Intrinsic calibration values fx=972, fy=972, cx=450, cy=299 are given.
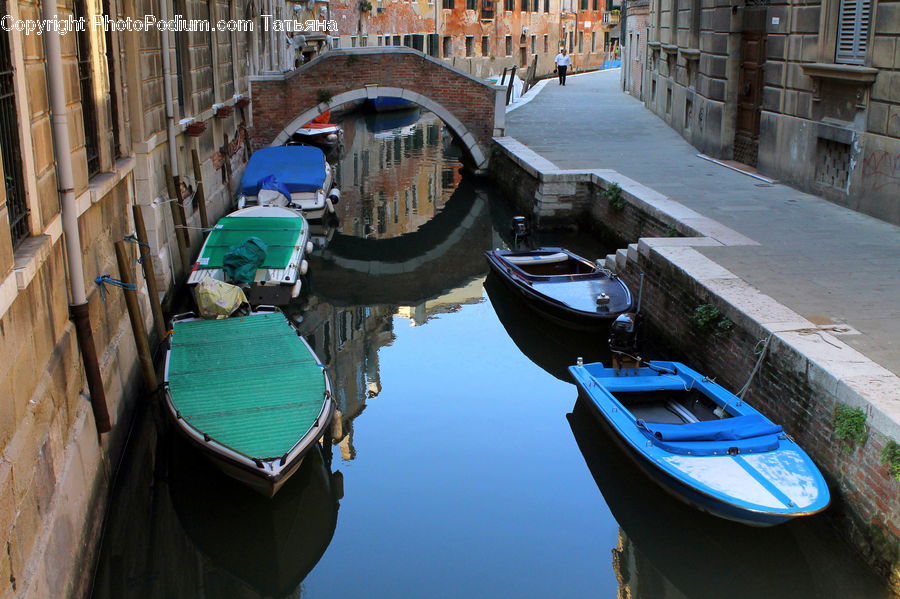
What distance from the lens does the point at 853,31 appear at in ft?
35.6

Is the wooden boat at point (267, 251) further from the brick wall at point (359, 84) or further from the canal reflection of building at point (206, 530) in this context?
the brick wall at point (359, 84)

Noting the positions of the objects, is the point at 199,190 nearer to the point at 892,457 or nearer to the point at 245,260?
the point at 245,260

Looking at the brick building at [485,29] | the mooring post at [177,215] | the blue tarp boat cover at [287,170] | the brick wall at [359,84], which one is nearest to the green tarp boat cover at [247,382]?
the mooring post at [177,215]

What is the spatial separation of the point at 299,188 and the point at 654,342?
7.38 meters

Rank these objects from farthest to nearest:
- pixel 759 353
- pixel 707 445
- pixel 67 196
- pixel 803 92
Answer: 1. pixel 803 92
2. pixel 759 353
3. pixel 707 445
4. pixel 67 196

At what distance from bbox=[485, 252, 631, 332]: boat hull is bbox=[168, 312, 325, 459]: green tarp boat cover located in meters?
2.77

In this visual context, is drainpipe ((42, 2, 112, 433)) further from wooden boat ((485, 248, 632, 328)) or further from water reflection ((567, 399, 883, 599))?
wooden boat ((485, 248, 632, 328))

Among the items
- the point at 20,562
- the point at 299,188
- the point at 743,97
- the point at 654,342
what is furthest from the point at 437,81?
the point at 20,562

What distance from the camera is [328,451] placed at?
758 cm

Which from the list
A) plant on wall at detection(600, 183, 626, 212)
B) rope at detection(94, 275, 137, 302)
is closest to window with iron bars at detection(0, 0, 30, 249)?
rope at detection(94, 275, 137, 302)

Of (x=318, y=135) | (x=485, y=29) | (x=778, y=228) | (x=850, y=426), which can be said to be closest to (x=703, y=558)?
(x=850, y=426)

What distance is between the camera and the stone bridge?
17.9 m

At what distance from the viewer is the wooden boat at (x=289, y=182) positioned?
14422mm

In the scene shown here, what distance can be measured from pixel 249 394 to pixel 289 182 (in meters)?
8.18
